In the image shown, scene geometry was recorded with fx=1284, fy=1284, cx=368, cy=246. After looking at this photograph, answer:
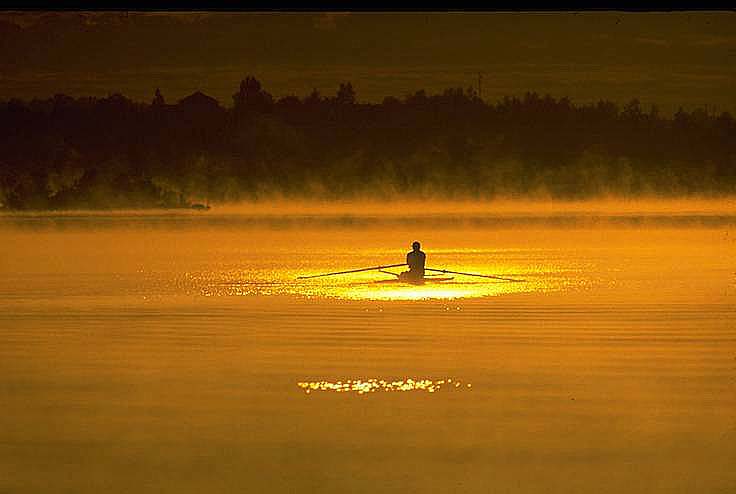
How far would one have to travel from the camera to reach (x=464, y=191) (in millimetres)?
55469

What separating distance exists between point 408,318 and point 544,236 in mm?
17698

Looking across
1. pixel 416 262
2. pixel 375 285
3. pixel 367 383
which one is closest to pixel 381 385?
pixel 367 383

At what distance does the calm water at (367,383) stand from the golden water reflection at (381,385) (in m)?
0.02

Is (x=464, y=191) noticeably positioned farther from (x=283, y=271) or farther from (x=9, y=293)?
(x=9, y=293)

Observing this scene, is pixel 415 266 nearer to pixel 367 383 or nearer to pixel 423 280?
pixel 423 280

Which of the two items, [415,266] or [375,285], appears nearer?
[415,266]

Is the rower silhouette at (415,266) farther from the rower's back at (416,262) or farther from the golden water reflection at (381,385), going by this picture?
the golden water reflection at (381,385)

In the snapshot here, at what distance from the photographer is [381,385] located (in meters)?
7.25

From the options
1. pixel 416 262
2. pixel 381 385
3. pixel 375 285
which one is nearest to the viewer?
pixel 381 385

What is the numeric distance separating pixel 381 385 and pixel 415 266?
647 cm

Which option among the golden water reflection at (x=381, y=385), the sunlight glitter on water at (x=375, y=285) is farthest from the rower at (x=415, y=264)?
the golden water reflection at (x=381, y=385)

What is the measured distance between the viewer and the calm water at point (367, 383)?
212 inches

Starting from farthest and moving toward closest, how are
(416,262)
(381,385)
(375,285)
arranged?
(375,285), (416,262), (381,385)

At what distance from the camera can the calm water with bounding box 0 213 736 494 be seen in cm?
539
